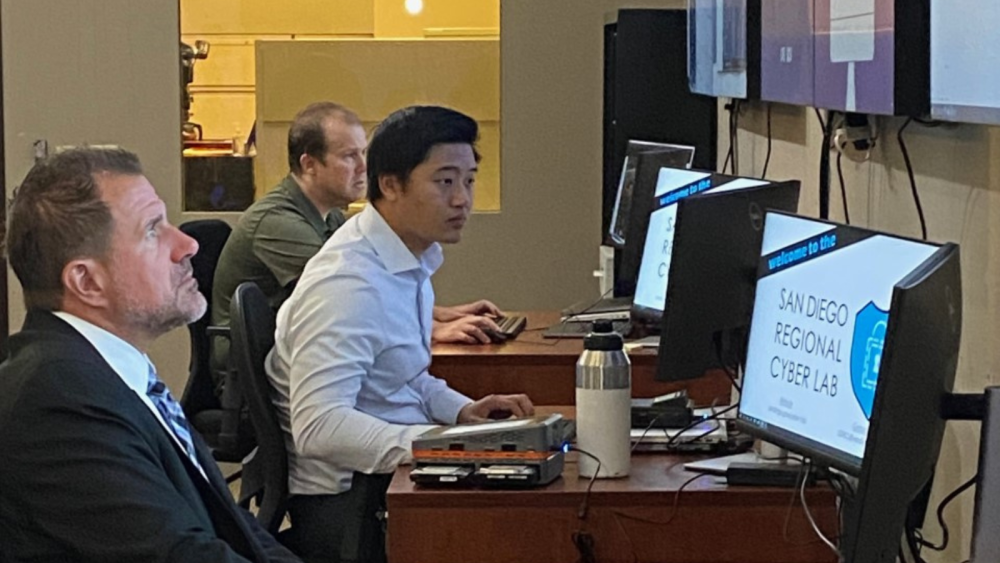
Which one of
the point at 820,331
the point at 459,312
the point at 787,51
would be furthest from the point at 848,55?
the point at 459,312

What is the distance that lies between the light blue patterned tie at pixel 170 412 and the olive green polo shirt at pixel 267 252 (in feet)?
7.37

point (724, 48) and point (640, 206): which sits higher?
point (724, 48)

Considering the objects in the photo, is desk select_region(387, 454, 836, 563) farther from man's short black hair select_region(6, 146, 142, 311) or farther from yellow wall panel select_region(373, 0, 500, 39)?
yellow wall panel select_region(373, 0, 500, 39)

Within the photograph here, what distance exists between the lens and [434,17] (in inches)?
252

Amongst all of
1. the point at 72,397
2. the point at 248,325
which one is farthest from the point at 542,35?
the point at 72,397

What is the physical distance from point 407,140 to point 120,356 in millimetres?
1365

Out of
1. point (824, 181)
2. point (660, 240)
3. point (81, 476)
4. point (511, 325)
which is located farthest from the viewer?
point (511, 325)

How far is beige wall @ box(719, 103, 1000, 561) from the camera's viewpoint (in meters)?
2.24

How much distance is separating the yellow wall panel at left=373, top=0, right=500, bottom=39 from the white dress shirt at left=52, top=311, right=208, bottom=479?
4.36 meters

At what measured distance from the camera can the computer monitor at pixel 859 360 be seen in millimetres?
1418

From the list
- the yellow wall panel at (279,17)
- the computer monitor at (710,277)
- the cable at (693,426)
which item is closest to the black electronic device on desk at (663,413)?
the cable at (693,426)

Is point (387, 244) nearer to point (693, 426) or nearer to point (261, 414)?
point (261, 414)

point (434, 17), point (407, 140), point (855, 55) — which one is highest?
point (434, 17)

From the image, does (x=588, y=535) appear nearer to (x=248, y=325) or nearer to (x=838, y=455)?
(x=838, y=455)
